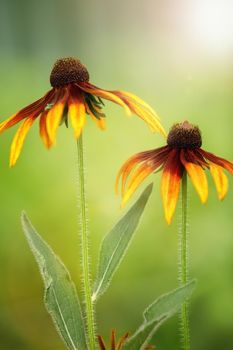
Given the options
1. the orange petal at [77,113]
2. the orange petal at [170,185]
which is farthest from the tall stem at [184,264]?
the orange petal at [77,113]

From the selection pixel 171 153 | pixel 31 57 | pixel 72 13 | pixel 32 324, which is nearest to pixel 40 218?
pixel 32 324

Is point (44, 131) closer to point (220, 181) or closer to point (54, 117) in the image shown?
point (54, 117)

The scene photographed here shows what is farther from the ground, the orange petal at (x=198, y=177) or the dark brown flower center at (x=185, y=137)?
the dark brown flower center at (x=185, y=137)

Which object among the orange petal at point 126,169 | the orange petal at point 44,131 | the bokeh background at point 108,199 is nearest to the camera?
the orange petal at point 44,131

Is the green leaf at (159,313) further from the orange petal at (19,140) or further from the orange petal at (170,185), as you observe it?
the orange petal at (19,140)

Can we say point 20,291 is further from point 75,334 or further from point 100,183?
point 75,334

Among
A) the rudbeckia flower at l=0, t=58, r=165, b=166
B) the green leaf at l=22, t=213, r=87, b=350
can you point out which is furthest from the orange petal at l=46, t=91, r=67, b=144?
the green leaf at l=22, t=213, r=87, b=350

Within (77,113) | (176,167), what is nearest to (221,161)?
(176,167)
